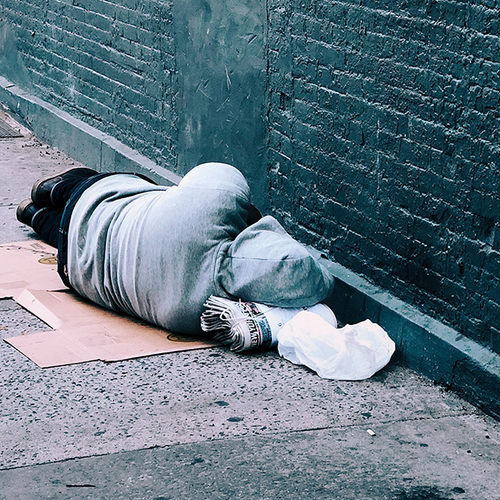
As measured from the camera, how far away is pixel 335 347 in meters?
3.84

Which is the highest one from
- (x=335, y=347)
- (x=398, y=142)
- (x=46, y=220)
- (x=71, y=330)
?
(x=398, y=142)

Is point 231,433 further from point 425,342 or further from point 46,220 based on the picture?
point 46,220

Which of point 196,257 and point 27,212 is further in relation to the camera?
point 27,212

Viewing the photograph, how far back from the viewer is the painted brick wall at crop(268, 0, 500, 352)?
3.56m

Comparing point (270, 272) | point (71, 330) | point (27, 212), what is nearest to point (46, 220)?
point (27, 212)

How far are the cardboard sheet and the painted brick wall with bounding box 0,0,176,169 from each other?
1712 mm

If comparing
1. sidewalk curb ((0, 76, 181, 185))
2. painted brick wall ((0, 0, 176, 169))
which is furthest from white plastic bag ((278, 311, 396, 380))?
painted brick wall ((0, 0, 176, 169))

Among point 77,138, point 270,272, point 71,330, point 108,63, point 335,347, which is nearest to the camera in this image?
point 335,347

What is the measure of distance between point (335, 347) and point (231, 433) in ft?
2.32

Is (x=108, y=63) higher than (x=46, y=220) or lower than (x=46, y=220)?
higher

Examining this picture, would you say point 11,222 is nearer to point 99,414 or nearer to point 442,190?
point 99,414

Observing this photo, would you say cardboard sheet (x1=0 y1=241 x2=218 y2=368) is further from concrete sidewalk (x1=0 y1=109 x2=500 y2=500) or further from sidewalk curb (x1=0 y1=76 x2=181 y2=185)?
sidewalk curb (x1=0 y1=76 x2=181 y2=185)

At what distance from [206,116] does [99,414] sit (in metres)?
→ 2.65

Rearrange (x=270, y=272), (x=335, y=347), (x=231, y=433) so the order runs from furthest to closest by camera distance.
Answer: (x=270, y=272) → (x=335, y=347) → (x=231, y=433)
